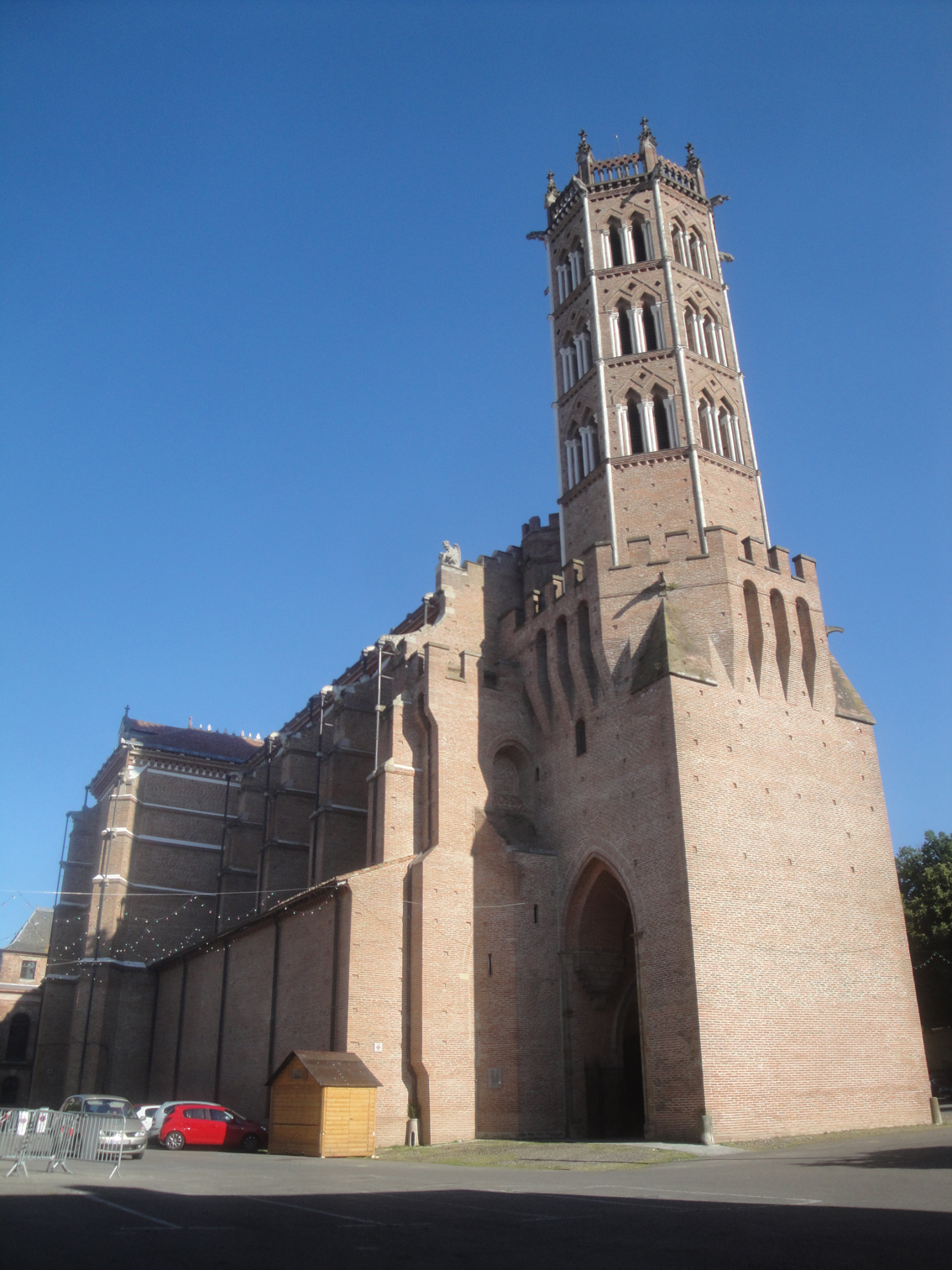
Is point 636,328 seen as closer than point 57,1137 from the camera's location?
No

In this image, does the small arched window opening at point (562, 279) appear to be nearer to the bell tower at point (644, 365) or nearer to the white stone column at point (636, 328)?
the bell tower at point (644, 365)

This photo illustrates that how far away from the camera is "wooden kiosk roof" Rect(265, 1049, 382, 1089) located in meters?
24.1

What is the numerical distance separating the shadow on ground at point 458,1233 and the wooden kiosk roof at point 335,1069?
11336 mm

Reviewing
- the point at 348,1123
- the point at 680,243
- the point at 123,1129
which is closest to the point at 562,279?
the point at 680,243

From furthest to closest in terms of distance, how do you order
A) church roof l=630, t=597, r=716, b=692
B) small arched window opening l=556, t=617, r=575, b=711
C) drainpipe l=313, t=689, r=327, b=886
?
drainpipe l=313, t=689, r=327, b=886, small arched window opening l=556, t=617, r=575, b=711, church roof l=630, t=597, r=716, b=692

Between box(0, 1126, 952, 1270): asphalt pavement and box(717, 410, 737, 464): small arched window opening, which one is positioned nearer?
box(0, 1126, 952, 1270): asphalt pavement

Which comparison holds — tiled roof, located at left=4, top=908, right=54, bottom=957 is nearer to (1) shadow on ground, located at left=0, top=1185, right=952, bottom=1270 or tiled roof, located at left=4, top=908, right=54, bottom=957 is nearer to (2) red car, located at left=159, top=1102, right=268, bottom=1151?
(2) red car, located at left=159, top=1102, right=268, bottom=1151

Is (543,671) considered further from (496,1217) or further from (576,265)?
(496,1217)

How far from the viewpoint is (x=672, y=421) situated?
3394 cm

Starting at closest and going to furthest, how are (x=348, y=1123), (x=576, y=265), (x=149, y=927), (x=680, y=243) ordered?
(x=348, y=1123) → (x=680, y=243) → (x=576, y=265) → (x=149, y=927)

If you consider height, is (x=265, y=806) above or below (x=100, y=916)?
above

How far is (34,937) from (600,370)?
181 ft

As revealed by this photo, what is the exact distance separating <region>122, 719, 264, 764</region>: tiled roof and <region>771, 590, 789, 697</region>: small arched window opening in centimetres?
3236

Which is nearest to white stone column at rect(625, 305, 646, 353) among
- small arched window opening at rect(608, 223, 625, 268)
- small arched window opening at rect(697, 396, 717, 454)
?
small arched window opening at rect(608, 223, 625, 268)
